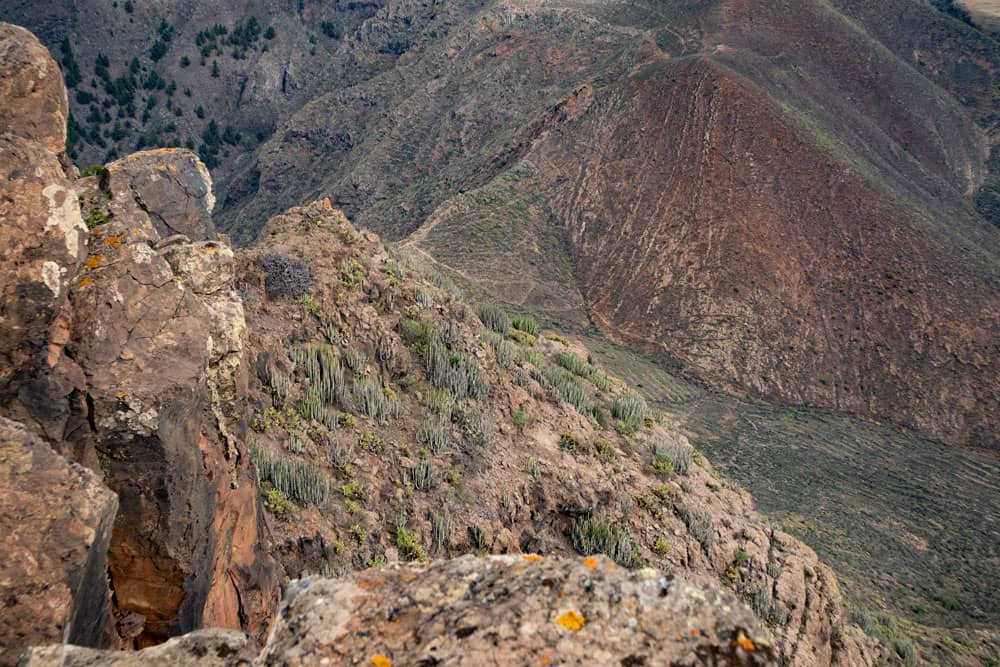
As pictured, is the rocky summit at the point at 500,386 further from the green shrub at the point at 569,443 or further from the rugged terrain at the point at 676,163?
the rugged terrain at the point at 676,163

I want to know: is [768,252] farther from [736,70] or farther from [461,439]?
[461,439]

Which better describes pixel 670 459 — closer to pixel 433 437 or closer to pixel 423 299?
pixel 433 437

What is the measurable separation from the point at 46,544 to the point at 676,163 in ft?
131

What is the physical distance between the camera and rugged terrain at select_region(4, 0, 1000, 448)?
32562 mm

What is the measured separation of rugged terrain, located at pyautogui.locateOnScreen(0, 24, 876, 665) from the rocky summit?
0.02 meters

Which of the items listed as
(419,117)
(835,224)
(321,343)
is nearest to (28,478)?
(321,343)

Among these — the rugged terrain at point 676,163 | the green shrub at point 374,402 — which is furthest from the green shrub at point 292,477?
the rugged terrain at point 676,163

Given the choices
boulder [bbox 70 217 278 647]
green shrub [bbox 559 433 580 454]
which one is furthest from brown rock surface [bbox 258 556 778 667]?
green shrub [bbox 559 433 580 454]

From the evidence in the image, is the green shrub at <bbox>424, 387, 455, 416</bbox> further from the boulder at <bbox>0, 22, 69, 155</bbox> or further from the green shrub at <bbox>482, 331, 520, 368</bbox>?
the boulder at <bbox>0, 22, 69, 155</bbox>

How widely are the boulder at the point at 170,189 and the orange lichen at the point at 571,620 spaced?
4710 millimetres

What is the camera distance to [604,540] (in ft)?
32.4

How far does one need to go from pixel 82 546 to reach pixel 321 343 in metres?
6.44

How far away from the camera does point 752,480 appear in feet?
72.8

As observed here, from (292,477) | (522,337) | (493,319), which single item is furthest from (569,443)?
(292,477)
